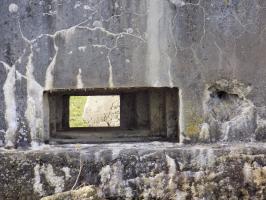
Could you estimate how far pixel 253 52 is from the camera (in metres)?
3.36

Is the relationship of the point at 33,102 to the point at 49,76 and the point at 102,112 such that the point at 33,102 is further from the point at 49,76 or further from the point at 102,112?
the point at 102,112

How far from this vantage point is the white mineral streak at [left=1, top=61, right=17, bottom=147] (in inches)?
129

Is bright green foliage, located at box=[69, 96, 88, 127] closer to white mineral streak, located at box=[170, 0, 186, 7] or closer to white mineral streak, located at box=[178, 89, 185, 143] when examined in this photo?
white mineral streak, located at box=[178, 89, 185, 143]

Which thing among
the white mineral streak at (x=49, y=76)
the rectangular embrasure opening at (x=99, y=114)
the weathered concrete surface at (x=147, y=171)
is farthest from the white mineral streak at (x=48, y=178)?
the rectangular embrasure opening at (x=99, y=114)

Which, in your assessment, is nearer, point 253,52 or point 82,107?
point 253,52

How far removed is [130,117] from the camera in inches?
173

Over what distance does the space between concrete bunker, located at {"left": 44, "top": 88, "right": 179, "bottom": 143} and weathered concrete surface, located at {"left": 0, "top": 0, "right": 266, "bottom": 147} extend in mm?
139

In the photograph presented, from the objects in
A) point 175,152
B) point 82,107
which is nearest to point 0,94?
point 175,152

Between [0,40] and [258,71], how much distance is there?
5.15ft

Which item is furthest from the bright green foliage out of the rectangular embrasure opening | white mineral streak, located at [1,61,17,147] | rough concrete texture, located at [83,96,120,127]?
white mineral streak, located at [1,61,17,147]

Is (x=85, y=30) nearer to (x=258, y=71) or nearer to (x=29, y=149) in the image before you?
(x=29, y=149)

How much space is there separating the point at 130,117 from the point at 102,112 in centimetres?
333

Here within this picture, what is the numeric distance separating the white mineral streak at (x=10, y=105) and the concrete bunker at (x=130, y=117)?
0.19 m

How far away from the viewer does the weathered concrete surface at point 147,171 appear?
129 inches
